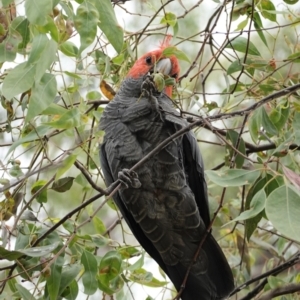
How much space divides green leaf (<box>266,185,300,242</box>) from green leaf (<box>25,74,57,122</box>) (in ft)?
2.07

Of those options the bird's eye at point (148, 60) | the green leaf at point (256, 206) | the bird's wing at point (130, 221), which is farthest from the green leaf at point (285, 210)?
the bird's eye at point (148, 60)

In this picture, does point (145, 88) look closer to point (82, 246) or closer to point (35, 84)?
point (82, 246)

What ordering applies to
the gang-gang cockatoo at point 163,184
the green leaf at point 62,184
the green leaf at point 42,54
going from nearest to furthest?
1. the green leaf at point 42,54
2. the green leaf at point 62,184
3. the gang-gang cockatoo at point 163,184

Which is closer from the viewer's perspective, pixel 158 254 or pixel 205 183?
pixel 205 183

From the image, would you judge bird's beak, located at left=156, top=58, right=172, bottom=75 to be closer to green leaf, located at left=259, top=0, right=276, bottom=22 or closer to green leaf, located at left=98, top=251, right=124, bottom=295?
green leaf, located at left=259, top=0, right=276, bottom=22

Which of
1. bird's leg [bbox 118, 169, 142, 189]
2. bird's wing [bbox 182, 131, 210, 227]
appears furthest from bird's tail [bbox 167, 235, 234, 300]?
bird's leg [bbox 118, 169, 142, 189]

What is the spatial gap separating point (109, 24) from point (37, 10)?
11.1 inches

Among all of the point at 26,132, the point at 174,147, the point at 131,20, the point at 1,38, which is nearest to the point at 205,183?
the point at 174,147

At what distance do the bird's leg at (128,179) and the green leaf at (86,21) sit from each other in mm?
917

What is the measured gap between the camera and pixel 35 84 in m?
1.50

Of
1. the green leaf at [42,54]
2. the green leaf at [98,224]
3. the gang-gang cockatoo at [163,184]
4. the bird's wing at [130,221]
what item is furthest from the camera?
the bird's wing at [130,221]

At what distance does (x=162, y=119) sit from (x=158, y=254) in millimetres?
721

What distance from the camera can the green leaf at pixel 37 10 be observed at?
1304mm

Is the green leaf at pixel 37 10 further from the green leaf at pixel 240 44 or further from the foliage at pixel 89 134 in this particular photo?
the green leaf at pixel 240 44
